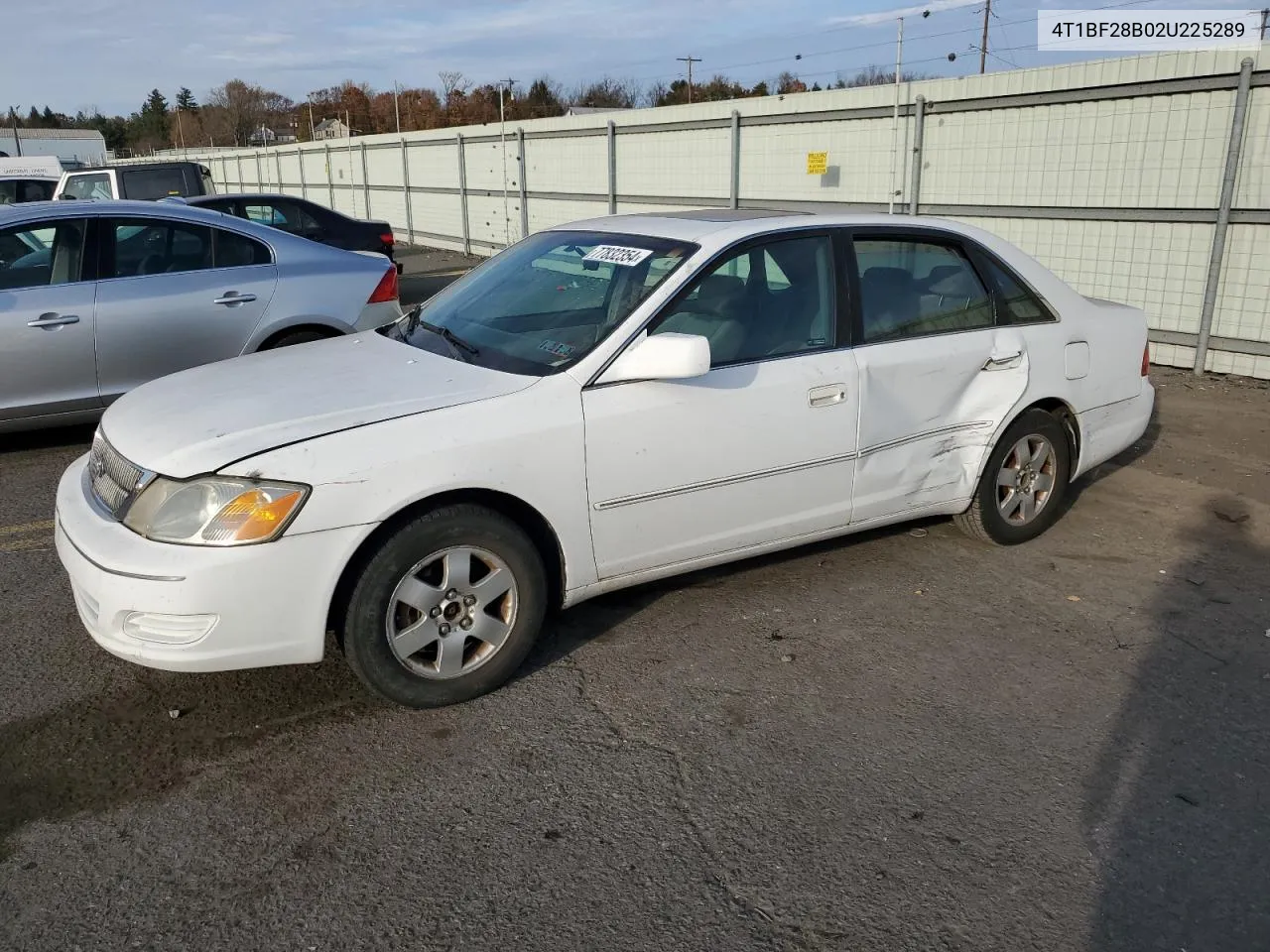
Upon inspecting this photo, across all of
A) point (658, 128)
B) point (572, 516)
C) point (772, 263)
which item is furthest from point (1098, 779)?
point (658, 128)

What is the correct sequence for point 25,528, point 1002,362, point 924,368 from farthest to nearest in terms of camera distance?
point 25,528
point 1002,362
point 924,368

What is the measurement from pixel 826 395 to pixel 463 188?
17.8m

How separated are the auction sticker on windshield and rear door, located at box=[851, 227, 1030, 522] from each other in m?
0.94

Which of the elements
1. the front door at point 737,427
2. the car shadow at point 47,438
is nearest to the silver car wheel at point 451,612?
the front door at point 737,427

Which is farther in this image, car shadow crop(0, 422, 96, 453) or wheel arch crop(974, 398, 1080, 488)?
car shadow crop(0, 422, 96, 453)

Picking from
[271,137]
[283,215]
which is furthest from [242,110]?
[283,215]

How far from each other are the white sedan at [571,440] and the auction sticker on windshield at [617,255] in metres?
0.01

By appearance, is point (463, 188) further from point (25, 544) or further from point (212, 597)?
point (212, 597)

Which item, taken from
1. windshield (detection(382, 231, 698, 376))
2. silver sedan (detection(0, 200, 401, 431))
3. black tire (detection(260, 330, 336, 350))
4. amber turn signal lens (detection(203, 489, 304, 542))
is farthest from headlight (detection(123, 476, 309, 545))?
black tire (detection(260, 330, 336, 350))

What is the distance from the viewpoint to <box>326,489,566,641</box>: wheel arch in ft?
10.9

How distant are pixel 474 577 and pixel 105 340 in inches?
157

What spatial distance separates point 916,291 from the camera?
461 cm

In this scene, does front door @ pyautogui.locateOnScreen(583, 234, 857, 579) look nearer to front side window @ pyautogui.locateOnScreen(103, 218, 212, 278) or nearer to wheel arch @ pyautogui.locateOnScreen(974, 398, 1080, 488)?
wheel arch @ pyautogui.locateOnScreen(974, 398, 1080, 488)

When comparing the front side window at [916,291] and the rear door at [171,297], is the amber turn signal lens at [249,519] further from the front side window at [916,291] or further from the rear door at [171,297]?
the rear door at [171,297]
